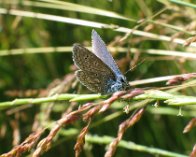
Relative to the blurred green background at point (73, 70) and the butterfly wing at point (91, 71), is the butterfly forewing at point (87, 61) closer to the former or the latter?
the butterfly wing at point (91, 71)

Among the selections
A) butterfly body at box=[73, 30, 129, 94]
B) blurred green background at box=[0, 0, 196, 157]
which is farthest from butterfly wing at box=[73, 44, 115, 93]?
blurred green background at box=[0, 0, 196, 157]

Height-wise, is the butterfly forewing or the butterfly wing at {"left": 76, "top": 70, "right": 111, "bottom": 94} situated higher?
the butterfly forewing

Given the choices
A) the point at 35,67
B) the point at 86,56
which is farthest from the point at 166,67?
the point at 86,56

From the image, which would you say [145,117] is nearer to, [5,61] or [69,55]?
[69,55]

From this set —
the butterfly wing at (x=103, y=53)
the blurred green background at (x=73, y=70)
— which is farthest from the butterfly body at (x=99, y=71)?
the blurred green background at (x=73, y=70)

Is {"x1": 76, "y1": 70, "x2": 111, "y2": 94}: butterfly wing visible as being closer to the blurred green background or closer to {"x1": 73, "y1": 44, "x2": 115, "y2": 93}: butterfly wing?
{"x1": 73, "y1": 44, "x2": 115, "y2": 93}: butterfly wing

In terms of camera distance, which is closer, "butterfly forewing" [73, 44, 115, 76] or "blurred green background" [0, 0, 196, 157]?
"butterfly forewing" [73, 44, 115, 76]

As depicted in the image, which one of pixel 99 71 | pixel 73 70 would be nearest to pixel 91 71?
pixel 99 71
